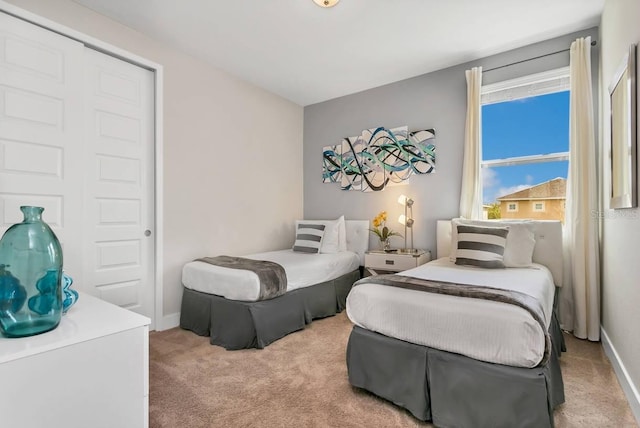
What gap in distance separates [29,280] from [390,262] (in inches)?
118

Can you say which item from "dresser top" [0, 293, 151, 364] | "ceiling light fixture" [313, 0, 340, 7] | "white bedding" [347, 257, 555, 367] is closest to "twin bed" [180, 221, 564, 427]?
"white bedding" [347, 257, 555, 367]

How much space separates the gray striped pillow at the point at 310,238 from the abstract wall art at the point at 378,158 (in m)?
0.78

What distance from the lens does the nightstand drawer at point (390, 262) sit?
3363 millimetres

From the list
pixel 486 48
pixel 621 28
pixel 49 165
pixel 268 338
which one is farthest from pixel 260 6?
pixel 268 338

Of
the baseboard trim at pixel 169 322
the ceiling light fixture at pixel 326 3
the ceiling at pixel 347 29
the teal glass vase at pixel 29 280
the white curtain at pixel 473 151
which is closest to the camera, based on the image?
the teal glass vase at pixel 29 280

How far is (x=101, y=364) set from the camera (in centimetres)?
109

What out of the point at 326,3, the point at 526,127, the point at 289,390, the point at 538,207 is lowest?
the point at 289,390

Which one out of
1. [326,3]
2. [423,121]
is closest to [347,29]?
[326,3]

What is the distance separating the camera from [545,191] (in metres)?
3.14

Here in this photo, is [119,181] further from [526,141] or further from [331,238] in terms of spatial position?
[526,141]

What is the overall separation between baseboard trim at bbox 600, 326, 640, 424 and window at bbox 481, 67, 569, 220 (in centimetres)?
118

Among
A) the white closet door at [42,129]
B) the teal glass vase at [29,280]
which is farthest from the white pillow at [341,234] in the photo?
the teal glass vase at [29,280]

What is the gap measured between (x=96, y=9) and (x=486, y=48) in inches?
137

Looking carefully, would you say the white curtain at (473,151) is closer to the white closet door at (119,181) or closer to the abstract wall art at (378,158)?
the abstract wall art at (378,158)
